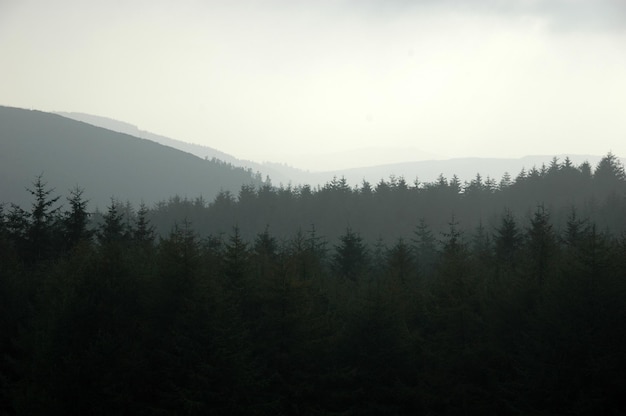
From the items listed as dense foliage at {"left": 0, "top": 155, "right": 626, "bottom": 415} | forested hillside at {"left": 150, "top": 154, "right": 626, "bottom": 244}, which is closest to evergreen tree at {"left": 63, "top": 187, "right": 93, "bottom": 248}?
dense foliage at {"left": 0, "top": 155, "right": 626, "bottom": 415}

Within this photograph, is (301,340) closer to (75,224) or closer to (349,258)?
(349,258)

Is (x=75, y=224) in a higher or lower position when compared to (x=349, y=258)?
higher

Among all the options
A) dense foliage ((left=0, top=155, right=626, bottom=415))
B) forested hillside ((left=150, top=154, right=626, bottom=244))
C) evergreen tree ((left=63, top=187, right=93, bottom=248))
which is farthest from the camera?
forested hillside ((left=150, top=154, right=626, bottom=244))

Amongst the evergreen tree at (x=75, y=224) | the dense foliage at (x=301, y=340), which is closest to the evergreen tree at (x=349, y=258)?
the dense foliage at (x=301, y=340)

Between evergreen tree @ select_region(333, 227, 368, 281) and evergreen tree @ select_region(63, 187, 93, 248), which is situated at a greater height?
evergreen tree @ select_region(63, 187, 93, 248)

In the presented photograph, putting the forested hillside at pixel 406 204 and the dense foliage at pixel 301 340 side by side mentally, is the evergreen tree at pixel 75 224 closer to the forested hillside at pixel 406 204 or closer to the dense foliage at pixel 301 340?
the dense foliage at pixel 301 340

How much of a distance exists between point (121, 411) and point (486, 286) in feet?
58.7

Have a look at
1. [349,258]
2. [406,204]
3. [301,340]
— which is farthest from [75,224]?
[406,204]

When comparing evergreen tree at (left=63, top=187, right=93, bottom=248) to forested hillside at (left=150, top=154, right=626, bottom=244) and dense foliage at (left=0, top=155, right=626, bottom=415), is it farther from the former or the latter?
forested hillside at (left=150, top=154, right=626, bottom=244)

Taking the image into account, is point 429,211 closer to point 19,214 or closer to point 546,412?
point 19,214

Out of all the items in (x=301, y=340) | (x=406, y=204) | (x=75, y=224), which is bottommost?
(x=301, y=340)

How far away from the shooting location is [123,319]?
21.0 m

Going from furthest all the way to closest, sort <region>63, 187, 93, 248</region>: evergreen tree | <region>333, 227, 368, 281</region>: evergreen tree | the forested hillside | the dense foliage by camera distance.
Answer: the forested hillside → <region>333, 227, 368, 281</region>: evergreen tree → <region>63, 187, 93, 248</region>: evergreen tree → the dense foliage

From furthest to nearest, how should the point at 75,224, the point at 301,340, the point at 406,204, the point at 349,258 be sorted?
the point at 406,204 → the point at 349,258 → the point at 75,224 → the point at 301,340
